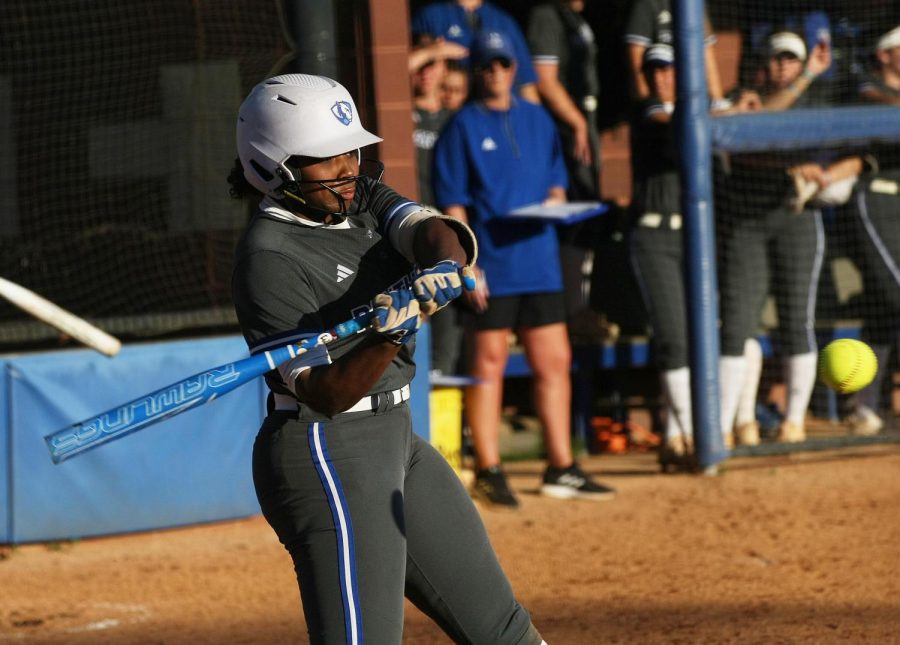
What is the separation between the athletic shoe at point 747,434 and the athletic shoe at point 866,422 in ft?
2.34

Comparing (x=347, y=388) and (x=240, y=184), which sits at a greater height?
(x=240, y=184)

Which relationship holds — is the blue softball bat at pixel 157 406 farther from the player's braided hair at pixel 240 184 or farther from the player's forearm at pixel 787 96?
the player's forearm at pixel 787 96

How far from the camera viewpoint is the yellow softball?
5305 mm

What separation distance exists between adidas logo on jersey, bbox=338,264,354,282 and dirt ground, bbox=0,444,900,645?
203 centimetres

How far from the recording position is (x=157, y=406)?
3188 millimetres

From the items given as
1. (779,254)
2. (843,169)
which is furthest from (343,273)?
(843,169)

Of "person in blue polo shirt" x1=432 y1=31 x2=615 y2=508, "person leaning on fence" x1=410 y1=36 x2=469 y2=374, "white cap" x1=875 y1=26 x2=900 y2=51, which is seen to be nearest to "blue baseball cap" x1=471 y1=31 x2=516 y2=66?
"person in blue polo shirt" x1=432 y1=31 x2=615 y2=508

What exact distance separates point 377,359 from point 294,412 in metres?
0.34

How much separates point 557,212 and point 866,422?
106 inches

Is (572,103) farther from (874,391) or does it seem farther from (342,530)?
(342,530)

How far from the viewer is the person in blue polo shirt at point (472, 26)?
7871 millimetres

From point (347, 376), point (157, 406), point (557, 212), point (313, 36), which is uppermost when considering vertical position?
point (313, 36)

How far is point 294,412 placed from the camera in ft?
10.4

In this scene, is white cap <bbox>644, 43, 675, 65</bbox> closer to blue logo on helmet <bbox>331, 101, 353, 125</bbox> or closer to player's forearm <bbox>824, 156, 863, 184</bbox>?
player's forearm <bbox>824, 156, 863, 184</bbox>
